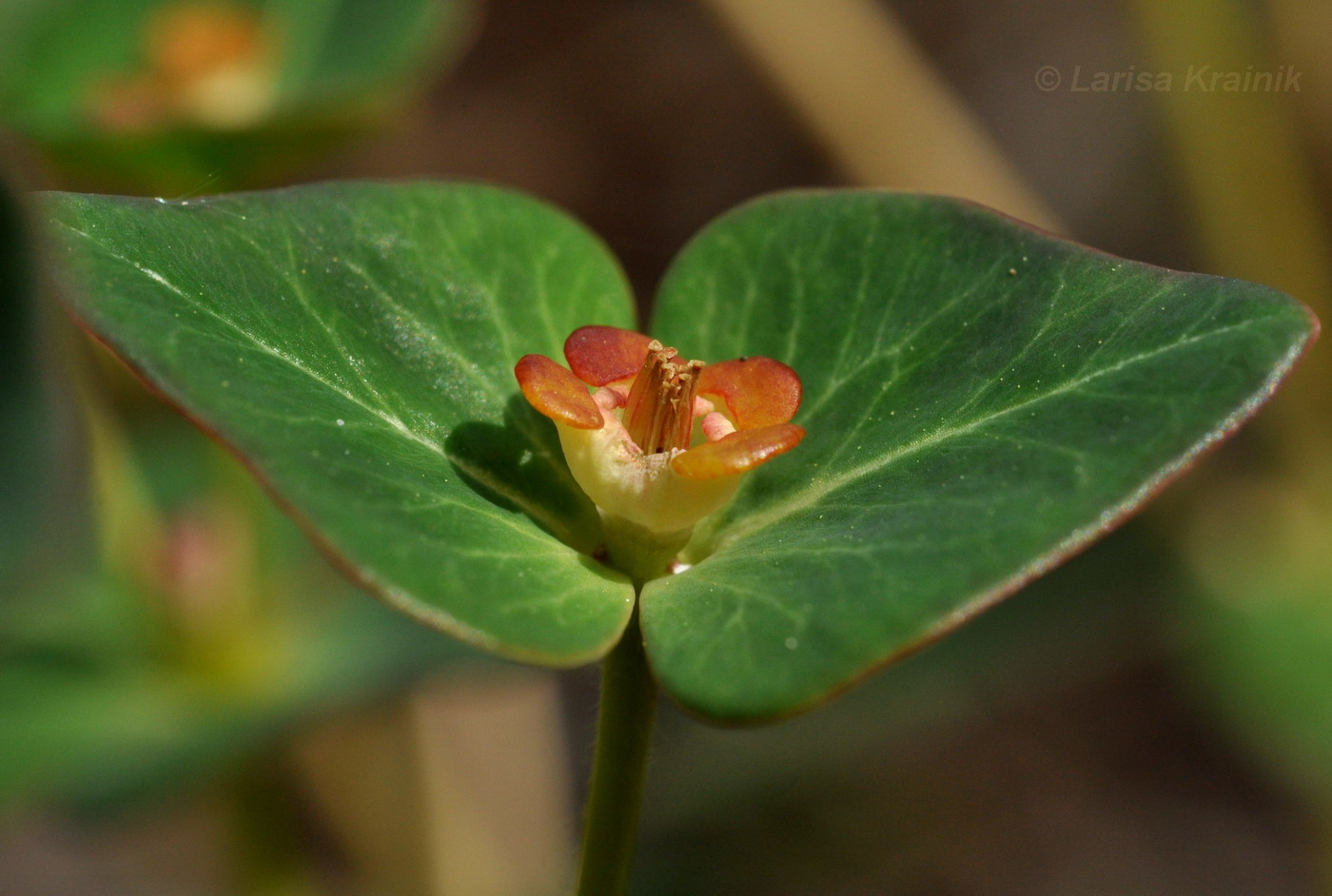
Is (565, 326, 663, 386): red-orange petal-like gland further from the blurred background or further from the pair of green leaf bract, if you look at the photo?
the blurred background

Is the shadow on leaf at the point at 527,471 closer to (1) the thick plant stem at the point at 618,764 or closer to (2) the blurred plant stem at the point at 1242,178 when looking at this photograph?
(1) the thick plant stem at the point at 618,764

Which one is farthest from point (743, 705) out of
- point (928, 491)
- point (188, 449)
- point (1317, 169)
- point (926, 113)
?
point (1317, 169)

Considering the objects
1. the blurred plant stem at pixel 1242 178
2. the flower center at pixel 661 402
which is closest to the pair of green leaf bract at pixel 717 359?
the flower center at pixel 661 402

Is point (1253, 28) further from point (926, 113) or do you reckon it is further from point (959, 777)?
point (959, 777)

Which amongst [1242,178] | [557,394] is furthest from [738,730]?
[1242,178]

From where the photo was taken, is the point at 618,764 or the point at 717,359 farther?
the point at 717,359

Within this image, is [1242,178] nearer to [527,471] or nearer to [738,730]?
[738,730]
